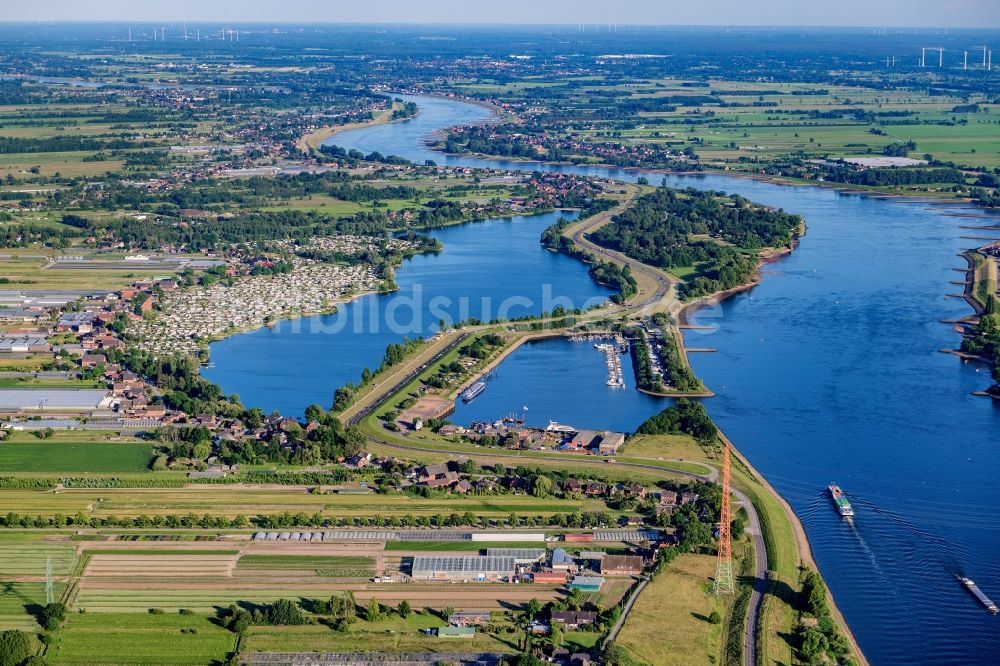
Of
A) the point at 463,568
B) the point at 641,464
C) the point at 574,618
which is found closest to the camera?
the point at 574,618

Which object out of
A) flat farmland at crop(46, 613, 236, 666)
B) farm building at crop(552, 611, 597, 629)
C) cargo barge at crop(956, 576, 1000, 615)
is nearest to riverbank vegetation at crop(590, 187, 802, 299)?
cargo barge at crop(956, 576, 1000, 615)

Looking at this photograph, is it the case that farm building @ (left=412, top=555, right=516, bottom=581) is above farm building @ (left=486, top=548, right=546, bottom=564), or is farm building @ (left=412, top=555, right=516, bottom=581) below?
below

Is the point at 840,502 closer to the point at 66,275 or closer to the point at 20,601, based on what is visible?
the point at 20,601

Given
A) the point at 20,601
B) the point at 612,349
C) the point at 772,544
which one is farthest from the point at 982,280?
the point at 20,601

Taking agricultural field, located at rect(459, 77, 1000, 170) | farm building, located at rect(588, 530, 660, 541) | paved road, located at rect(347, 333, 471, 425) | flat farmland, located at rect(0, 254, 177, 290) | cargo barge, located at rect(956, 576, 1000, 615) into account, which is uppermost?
agricultural field, located at rect(459, 77, 1000, 170)

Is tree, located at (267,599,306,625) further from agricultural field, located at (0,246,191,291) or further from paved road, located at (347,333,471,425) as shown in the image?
agricultural field, located at (0,246,191,291)

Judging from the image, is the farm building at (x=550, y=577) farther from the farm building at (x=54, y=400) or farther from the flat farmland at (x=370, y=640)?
the farm building at (x=54, y=400)

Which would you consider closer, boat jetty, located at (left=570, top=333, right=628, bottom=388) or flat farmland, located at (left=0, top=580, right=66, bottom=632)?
flat farmland, located at (left=0, top=580, right=66, bottom=632)
